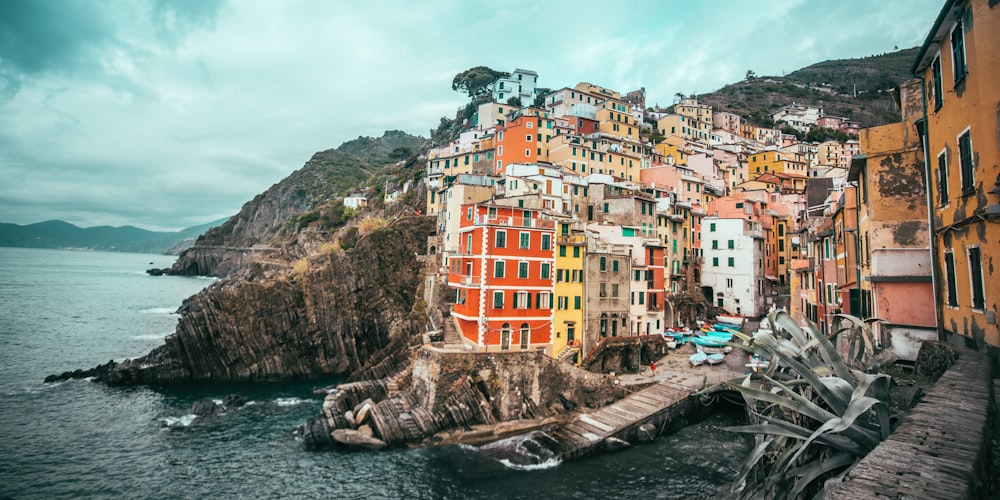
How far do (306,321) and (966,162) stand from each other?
2279 inches

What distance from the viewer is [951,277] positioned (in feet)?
48.0

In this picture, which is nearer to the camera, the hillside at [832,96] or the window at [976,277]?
the window at [976,277]

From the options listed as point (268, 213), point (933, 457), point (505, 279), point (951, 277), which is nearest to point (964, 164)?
point (951, 277)

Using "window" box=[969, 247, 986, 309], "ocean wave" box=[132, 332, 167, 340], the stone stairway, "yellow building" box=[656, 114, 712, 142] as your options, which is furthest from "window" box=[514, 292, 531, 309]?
"yellow building" box=[656, 114, 712, 142]

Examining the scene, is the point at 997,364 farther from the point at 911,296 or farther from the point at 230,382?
the point at 230,382

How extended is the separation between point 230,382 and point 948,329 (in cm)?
5699

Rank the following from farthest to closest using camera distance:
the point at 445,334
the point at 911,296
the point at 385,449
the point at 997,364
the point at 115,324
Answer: the point at 115,324
the point at 445,334
the point at 385,449
the point at 911,296
the point at 997,364

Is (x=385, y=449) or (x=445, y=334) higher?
(x=445, y=334)

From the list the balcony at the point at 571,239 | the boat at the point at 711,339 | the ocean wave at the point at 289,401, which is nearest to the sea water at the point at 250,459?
the ocean wave at the point at 289,401

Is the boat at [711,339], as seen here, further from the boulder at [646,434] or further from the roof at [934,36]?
the roof at [934,36]

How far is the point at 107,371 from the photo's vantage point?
49.3m

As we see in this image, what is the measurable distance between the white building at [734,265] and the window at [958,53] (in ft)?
166

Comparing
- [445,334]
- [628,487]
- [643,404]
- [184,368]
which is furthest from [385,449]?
[184,368]

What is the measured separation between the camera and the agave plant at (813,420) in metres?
7.44
